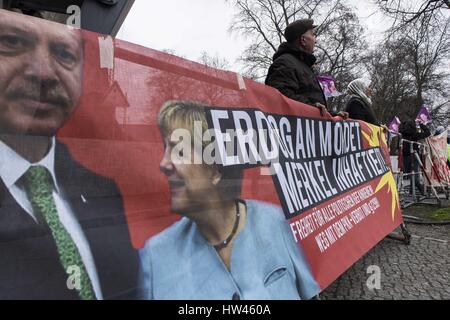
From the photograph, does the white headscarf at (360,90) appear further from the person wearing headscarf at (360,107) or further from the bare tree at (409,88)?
the bare tree at (409,88)

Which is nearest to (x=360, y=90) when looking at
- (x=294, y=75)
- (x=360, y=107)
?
(x=360, y=107)

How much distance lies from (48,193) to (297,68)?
3069 millimetres

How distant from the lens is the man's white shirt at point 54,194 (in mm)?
1327

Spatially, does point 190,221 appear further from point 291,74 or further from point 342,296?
point 291,74

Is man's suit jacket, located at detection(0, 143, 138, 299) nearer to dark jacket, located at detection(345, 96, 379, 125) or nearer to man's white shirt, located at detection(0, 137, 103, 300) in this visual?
Answer: man's white shirt, located at detection(0, 137, 103, 300)

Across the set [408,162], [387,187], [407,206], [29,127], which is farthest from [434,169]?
[29,127]

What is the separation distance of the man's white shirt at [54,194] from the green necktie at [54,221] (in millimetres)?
13

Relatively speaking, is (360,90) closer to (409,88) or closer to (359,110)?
(359,110)

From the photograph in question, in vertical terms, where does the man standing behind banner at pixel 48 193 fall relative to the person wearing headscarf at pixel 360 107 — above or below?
below

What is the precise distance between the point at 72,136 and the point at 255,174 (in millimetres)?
1165

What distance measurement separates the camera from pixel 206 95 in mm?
2162

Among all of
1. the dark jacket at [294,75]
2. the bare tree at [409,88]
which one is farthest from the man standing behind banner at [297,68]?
the bare tree at [409,88]

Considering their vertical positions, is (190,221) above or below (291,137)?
below

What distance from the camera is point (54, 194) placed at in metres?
1.41
